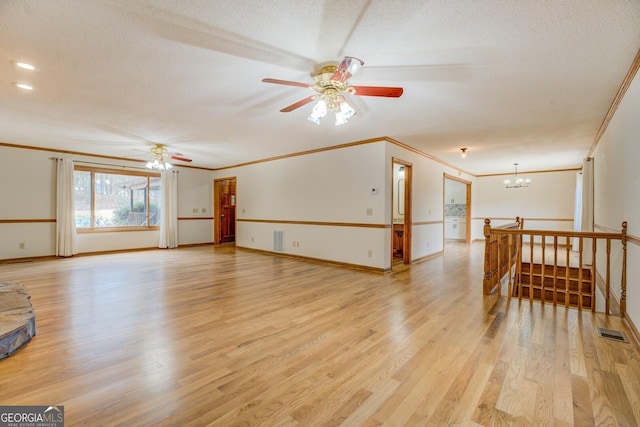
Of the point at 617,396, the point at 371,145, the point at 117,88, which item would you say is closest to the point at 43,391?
the point at 117,88

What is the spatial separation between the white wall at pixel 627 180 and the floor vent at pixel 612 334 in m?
0.15

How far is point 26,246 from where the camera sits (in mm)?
6145

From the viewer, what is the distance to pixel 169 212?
8.02 meters

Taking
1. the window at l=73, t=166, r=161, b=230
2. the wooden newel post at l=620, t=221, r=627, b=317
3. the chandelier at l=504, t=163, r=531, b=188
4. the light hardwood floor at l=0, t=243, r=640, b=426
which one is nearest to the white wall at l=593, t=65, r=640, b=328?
the wooden newel post at l=620, t=221, r=627, b=317

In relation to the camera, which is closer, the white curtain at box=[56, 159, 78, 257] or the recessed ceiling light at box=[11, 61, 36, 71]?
the recessed ceiling light at box=[11, 61, 36, 71]

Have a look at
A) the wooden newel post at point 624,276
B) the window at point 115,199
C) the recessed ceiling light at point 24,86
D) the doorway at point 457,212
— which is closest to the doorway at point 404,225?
the wooden newel post at point 624,276

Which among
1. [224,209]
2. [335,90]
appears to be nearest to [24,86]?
[335,90]

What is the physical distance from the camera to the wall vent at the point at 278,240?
23.0ft

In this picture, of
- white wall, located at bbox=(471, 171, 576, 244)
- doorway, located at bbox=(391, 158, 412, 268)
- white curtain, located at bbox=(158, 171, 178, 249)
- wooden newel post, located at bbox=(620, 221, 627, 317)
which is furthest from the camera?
white wall, located at bbox=(471, 171, 576, 244)

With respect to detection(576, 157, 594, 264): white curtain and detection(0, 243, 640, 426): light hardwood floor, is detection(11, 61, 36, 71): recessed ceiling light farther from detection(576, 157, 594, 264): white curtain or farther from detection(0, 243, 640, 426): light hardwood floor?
detection(576, 157, 594, 264): white curtain

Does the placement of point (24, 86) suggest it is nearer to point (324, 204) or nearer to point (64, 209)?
point (64, 209)

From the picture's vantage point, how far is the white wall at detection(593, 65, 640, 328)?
257 centimetres

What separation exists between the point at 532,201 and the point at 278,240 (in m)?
8.07

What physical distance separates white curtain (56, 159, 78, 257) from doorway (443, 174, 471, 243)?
10.3 meters
